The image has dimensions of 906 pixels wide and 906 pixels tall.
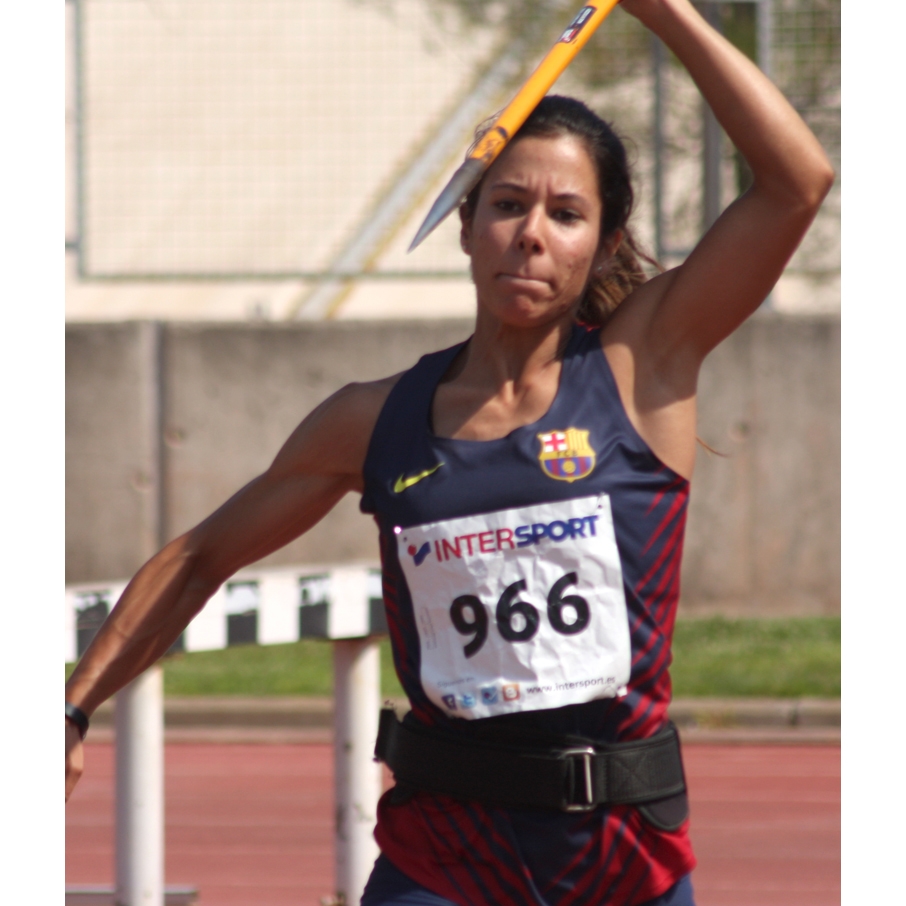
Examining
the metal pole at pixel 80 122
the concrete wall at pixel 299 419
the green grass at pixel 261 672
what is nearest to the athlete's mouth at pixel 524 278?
the green grass at pixel 261 672

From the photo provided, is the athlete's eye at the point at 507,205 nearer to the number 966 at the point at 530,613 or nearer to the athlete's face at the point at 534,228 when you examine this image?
the athlete's face at the point at 534,228

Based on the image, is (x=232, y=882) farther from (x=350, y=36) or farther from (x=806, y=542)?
(x=350, y=36)

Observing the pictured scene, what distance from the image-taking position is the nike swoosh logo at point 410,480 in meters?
2.57

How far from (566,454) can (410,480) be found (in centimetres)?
25

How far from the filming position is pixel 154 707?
471 cm

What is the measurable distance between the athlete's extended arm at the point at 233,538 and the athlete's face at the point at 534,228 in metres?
0.29

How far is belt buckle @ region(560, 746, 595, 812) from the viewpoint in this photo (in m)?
2.45

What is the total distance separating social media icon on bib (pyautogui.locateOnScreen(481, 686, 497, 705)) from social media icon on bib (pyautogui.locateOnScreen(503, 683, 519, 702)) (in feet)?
0.05

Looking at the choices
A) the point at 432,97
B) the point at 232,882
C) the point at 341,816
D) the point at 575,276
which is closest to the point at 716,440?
the point at 432,97

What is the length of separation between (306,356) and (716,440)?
2.70m

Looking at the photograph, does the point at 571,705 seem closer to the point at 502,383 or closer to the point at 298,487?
the point at 502,383

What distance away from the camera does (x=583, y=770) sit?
2.45 metres

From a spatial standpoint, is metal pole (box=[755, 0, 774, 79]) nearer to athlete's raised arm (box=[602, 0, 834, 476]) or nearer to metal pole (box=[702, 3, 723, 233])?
metal pole (box=[702, 3, 723, 233])

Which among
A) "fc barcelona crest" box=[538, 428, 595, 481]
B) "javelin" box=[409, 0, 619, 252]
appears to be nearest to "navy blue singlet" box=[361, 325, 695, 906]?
"fc barcelona crest" box=[538, 428, 595, 481]
